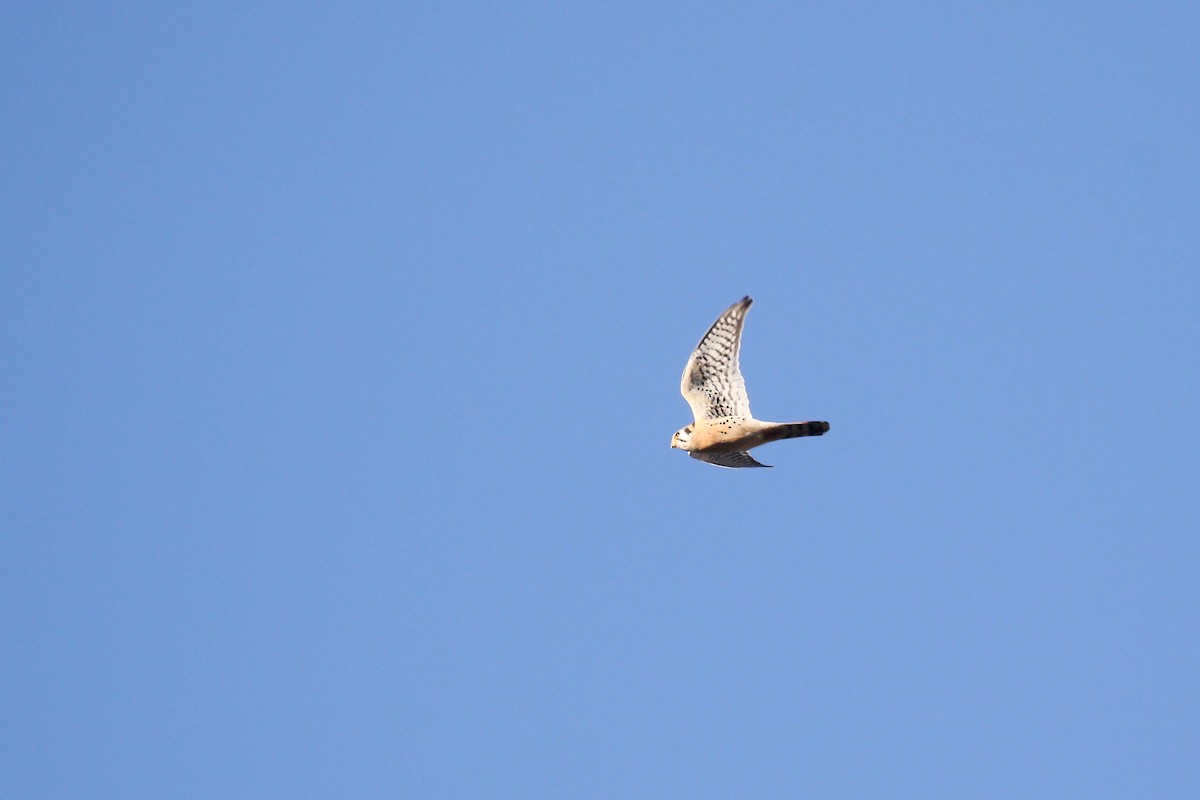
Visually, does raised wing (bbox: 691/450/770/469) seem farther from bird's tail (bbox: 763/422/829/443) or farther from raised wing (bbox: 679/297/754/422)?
bird's tail (bbox: 763/422/829/443)

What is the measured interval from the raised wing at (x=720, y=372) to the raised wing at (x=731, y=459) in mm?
745

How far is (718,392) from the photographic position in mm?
19156

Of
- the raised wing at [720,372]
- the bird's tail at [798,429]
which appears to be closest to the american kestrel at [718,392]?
the raised wing at [720,372]

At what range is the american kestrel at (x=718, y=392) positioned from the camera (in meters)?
18.9

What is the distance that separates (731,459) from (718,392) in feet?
5.22

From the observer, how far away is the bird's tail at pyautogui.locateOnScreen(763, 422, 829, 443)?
17781 millimetres

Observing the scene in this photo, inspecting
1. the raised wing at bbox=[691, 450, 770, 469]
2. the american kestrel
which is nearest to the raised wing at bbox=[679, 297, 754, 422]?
the american kestrel

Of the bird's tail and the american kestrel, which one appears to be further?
the american kestrel

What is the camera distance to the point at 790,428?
17938mm

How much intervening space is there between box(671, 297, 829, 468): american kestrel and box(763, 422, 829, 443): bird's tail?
640 mm

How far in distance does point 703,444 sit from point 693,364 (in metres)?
1.31

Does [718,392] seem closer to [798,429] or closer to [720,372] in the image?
[720,372]

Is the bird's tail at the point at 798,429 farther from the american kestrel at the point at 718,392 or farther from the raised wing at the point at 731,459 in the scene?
the raised wing at the point at 731,459

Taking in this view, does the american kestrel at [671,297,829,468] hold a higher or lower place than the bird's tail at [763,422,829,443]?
higher
